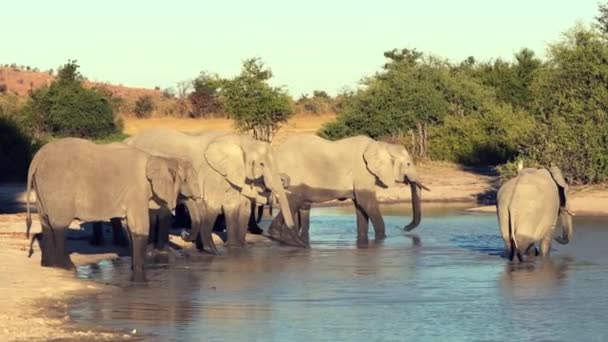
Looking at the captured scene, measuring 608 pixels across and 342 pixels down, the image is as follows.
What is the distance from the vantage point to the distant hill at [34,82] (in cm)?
9403

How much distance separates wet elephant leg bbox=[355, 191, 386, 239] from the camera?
23859mm

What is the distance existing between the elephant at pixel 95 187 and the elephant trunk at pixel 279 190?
4.87m

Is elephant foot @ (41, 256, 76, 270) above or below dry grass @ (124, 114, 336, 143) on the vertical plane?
below

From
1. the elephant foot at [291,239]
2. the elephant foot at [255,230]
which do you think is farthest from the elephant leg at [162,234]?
the elephant foot at [255,230]

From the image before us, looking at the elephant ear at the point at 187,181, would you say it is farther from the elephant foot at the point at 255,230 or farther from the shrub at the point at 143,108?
the shrub at the point at 143,108

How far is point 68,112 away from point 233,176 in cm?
2555

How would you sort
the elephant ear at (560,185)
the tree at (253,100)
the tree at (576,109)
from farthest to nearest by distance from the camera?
the tree at (253,100), the tree at (576,109), the elephant ear at (560,185)

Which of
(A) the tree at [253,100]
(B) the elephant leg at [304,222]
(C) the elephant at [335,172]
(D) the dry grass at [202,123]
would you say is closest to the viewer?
(B) the elephant leg at [304,222]

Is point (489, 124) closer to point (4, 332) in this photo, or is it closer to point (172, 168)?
point (172, 168)

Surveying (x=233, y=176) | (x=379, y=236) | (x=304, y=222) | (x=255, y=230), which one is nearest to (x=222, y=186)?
(x=233, y=176)

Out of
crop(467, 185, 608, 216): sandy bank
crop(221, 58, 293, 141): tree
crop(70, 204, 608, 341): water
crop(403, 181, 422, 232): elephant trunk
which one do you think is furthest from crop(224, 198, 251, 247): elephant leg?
crop(221, 58, 293, 141): tree

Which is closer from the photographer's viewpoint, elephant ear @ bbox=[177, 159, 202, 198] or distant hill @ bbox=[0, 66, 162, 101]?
elephant ear @ bbox=[177, 159, 202, 198]

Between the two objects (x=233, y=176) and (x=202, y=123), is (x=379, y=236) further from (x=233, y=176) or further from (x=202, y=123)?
(x=202, y=123)

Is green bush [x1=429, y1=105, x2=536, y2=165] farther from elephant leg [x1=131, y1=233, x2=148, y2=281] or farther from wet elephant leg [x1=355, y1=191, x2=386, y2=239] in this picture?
elephant leg [x1=131, y1=233, x2=148, y2=281]
